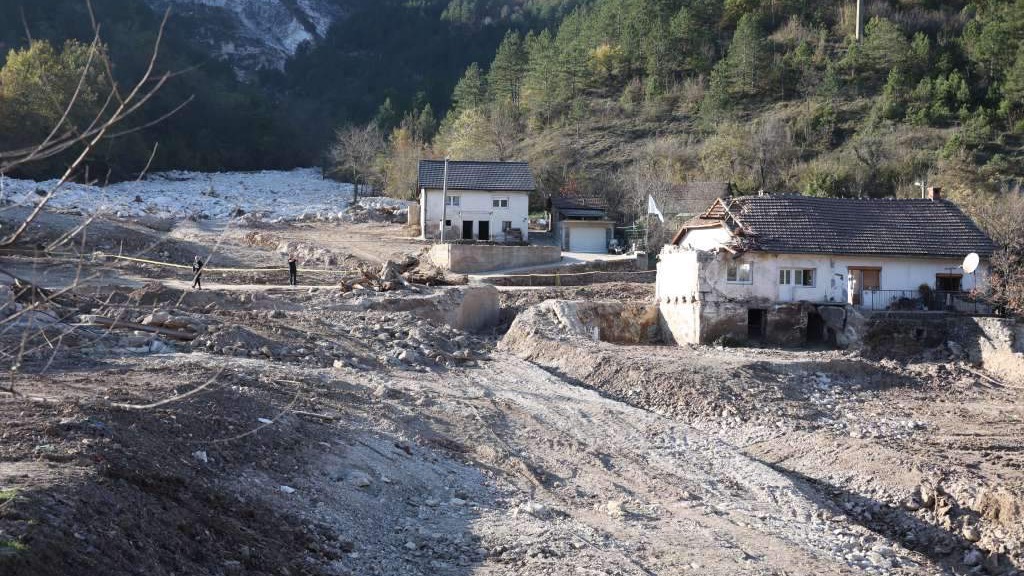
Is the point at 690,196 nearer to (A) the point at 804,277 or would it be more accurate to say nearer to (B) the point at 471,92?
(A) the point at 804,277

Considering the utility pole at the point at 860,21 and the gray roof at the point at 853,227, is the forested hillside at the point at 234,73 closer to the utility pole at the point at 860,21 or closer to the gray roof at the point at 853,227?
the gray roof at the point at 853,227

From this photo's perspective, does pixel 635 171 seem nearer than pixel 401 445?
No

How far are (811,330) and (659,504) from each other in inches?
698

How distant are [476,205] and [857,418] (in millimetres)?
29268

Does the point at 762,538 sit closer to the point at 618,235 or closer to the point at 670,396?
the point at 670,396

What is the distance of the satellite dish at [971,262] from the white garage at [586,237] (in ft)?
68.7

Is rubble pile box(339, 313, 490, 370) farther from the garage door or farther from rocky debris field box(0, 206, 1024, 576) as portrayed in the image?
the garage door

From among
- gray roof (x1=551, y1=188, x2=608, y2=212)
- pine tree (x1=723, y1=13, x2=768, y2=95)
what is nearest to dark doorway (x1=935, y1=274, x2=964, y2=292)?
gray roof (x1=551, y1=188, x2=608, y2=212)

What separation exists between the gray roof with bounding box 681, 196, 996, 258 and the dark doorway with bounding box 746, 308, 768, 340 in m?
1.95

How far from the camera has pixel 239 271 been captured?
35.3 m

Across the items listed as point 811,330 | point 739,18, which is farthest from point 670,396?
point 739,18

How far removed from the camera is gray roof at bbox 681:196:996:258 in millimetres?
30516

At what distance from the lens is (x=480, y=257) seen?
39.5 metres

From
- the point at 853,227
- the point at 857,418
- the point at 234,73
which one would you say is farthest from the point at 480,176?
the point at 234,73
